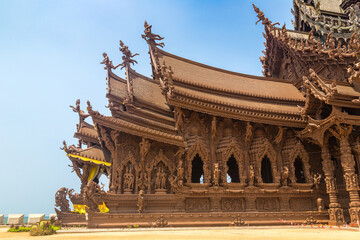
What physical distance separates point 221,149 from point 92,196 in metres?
5.25

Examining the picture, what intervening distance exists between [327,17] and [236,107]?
13773 mm

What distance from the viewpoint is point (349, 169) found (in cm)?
1020

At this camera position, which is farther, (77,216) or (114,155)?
(77,216)

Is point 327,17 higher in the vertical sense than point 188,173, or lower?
higher

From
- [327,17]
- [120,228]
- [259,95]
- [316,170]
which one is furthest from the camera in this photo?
[327,17]

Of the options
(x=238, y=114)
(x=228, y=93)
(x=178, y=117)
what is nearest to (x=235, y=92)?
(x=228, y=93)

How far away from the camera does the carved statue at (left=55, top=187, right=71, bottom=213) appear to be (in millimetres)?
13367

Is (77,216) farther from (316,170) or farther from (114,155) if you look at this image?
(316,170)

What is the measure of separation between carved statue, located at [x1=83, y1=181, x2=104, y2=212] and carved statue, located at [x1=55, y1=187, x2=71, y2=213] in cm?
487

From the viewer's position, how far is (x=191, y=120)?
11719 millimetres

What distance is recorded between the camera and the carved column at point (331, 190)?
10.4 metres

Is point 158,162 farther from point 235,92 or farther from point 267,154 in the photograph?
point 235,92

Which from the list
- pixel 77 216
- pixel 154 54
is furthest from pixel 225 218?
pixel 154 54

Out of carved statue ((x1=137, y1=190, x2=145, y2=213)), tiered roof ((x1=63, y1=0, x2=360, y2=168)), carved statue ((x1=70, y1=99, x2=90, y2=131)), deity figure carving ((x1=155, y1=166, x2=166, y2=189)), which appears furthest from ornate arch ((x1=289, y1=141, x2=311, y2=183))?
carved statue ((x1=70, y1=99, x2=90, y2=131))
